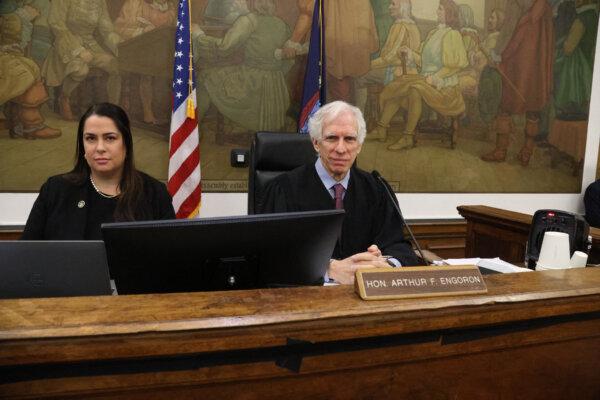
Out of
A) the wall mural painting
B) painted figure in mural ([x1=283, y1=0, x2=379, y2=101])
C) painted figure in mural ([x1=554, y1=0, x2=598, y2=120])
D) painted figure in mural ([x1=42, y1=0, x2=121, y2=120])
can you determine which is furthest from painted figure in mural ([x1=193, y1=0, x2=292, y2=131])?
painted figure in mural ([x1=554, y1=0, x2=598, y2=120])

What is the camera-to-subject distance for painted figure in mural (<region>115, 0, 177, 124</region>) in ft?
11.7

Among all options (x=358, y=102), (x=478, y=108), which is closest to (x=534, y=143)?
(x=478, y=108)

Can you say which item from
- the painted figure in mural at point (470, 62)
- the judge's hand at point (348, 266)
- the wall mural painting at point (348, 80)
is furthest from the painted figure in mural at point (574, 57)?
the judge's hand at point (348, 266)

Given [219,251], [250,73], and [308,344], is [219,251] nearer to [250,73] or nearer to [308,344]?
[308,344]

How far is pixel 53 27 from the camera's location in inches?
135

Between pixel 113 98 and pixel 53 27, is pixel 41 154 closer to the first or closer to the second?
pixel 113 98

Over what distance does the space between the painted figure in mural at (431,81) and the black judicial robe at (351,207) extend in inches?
75.6

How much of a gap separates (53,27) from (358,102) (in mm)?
2419

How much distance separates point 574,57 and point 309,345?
489cm

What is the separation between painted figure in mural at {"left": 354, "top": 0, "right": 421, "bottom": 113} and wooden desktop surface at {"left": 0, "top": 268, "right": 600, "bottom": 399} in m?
3.26

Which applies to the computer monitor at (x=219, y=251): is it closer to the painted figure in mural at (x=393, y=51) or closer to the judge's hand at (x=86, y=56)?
the judge's hand at (x=86, y=56)

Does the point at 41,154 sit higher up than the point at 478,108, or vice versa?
the point at 478,108

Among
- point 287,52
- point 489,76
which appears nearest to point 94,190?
point 287,52

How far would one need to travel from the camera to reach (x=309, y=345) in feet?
2.76
